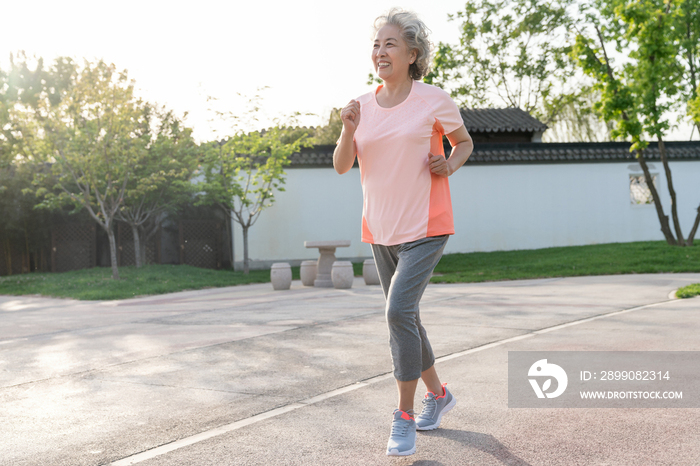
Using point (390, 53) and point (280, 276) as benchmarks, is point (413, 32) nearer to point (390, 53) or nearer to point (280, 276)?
point (390, 53)

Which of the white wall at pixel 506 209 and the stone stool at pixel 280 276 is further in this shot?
the white wall at pixel 506 209

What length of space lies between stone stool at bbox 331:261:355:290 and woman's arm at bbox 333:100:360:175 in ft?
29.4

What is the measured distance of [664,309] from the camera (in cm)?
666

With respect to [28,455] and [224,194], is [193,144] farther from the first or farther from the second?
[28,455]

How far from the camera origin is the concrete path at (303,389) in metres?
2.71

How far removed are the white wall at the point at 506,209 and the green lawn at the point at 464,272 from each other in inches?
125

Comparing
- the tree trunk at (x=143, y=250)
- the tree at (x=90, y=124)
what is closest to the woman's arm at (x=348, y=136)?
the tree at (x=90, y=124)

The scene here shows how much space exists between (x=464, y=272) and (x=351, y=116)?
40.0 feet

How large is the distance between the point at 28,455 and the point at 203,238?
1746 cm

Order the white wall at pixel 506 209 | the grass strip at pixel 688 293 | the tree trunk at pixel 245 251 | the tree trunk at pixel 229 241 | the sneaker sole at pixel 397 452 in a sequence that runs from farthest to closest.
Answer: the white wall at pixel 506 209 → the tree trunk at pixel 229 241 → the tree trunk at pixel 245 251 → the grass strip at pixel 688 293 → the sneaker sole at pixel 397 452

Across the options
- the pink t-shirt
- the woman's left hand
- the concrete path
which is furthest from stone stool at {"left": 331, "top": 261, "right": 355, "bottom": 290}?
the woman's left hand

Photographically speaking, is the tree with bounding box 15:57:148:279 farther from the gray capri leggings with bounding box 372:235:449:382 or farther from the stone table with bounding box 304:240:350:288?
the gray capri leggings with bounding box 372:235:449:382

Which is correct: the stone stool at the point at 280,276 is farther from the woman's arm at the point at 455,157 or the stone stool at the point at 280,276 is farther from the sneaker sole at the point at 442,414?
the woman's arm at the point at 455,157

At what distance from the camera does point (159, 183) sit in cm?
1680
